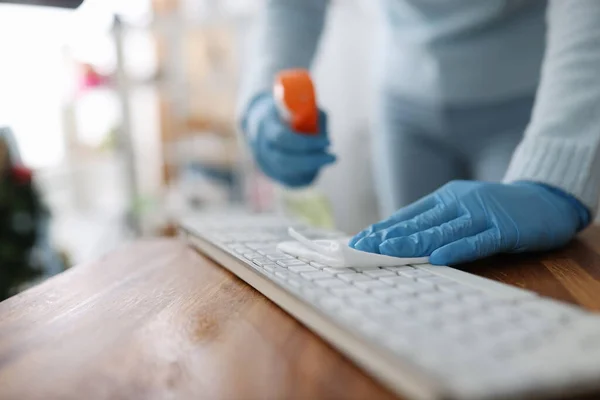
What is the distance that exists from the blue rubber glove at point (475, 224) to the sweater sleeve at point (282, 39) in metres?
0.52

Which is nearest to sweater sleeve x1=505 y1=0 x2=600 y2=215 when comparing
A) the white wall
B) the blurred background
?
the blurred background

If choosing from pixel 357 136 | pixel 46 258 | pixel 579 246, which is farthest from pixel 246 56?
pixel 579 246

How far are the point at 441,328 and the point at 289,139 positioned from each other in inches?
20.9

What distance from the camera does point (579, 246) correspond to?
24.4 inches

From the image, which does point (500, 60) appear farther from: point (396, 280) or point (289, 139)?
point (396, 280)

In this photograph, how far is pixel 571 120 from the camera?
1.90ft

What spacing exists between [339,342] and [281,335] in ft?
0.17

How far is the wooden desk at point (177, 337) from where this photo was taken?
294 mm

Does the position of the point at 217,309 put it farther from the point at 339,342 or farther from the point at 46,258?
the point at 46,258

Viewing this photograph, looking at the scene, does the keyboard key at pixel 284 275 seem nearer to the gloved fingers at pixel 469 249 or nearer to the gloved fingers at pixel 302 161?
the gloved fingers at pixel 469 249

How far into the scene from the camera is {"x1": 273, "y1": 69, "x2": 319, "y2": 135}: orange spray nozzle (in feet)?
2.33

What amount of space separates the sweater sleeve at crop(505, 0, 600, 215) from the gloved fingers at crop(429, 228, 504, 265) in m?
0.11

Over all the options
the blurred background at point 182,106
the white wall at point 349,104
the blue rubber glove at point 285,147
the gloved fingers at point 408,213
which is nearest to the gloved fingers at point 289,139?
the blue rubber glove at point 285,147

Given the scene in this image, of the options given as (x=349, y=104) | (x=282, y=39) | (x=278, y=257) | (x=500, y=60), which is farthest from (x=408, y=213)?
(x=349, y=104)
